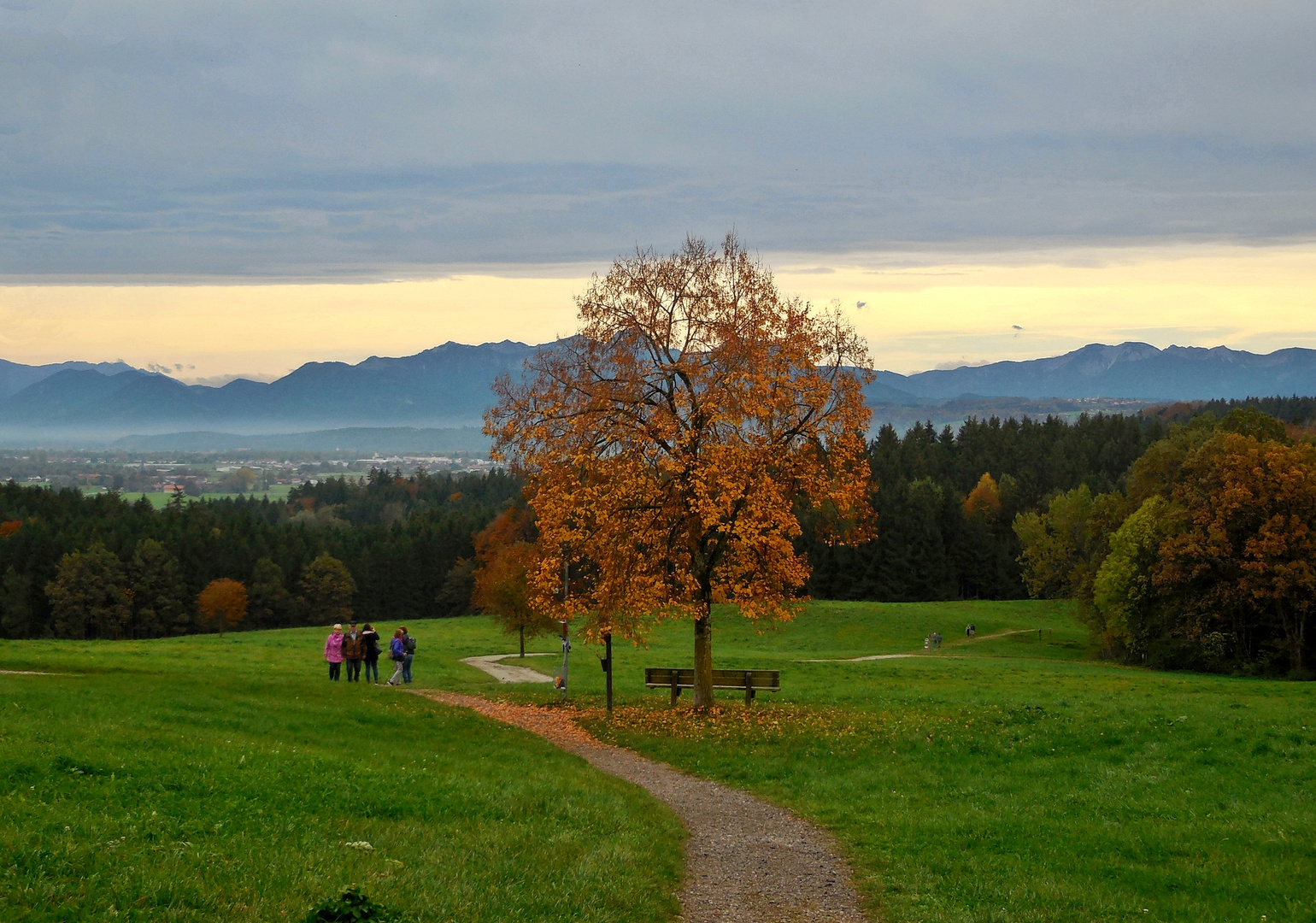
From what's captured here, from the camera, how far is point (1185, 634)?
54969mm

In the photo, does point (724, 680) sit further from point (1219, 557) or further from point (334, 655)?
point (1219, 557)

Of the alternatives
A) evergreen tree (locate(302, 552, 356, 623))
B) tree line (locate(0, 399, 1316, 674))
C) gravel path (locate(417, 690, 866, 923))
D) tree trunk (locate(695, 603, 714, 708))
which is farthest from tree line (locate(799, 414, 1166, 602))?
gravel path (locate(417, 690, 866, 923))

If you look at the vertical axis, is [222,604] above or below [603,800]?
below

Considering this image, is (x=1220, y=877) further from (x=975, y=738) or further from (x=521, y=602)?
(x=521, y=602)

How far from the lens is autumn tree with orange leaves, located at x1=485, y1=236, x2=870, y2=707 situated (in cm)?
2536

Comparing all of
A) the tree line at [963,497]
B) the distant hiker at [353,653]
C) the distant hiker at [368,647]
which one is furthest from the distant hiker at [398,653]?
the tree line at [963,497]

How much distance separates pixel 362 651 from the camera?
3519 centimetres

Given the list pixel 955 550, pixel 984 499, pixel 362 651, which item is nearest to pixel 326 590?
pixel 955 550

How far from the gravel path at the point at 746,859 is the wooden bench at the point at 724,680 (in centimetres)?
709

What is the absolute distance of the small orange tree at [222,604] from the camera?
10325cm

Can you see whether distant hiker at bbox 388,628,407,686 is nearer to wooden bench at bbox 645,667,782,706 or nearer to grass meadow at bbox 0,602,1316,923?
grass meadow at bbox 0,602,1316,923

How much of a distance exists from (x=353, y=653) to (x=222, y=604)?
254 ft

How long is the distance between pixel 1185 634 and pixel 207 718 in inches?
2048

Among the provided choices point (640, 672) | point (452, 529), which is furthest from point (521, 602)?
point (452, 529)
